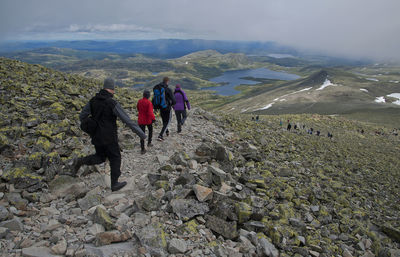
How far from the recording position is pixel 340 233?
32.7 feet

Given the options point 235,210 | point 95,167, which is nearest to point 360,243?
point 235,210

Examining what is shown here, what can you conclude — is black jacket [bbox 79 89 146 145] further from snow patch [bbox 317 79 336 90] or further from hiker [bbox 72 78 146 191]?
snow patch [bbox 317 79 336 90]

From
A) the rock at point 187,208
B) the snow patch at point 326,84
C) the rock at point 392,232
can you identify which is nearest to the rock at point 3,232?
the rock at point 187,208

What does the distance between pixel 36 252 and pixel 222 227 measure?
467cm

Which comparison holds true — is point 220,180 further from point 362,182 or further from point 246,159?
point 362,182

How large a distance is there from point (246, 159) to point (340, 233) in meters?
6.77

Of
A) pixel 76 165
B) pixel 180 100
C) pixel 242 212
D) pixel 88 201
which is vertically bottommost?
pixel 242 212

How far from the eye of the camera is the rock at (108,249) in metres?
5.16

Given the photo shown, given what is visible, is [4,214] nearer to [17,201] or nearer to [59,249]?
[17,201]

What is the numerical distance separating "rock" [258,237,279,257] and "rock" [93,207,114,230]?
169 inches

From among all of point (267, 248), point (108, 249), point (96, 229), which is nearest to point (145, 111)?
point (96, 229)

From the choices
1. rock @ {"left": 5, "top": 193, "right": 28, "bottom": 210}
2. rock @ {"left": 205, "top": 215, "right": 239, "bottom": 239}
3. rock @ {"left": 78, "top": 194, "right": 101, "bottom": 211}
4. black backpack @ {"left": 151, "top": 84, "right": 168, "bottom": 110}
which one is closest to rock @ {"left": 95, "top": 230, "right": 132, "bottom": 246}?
rock @ {"left": 78, "top": 194, "right": 101, "bottom": 211}

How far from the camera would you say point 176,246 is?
5785 millimetres

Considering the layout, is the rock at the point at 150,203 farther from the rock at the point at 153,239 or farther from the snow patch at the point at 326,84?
the snow patch at the point at 326,84
